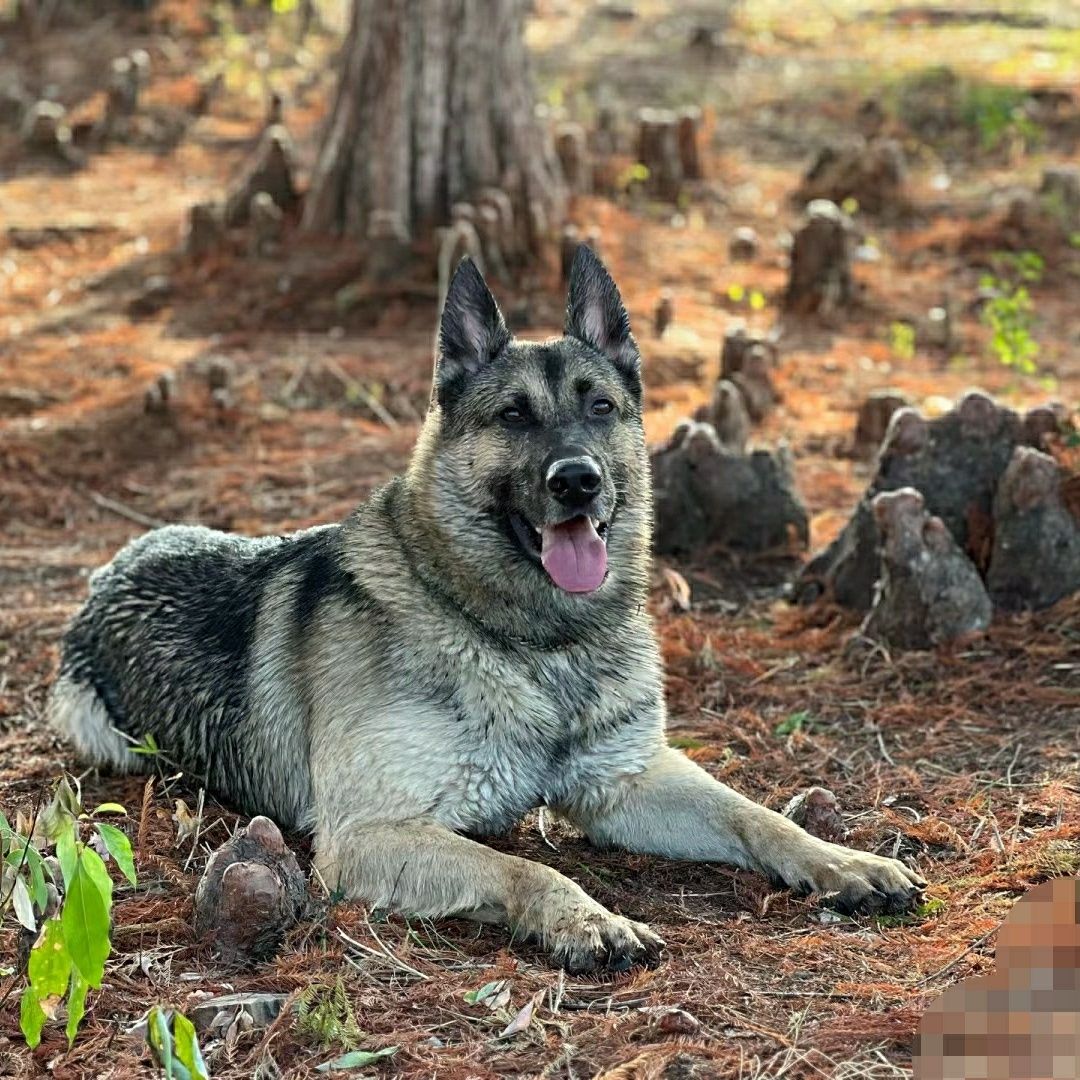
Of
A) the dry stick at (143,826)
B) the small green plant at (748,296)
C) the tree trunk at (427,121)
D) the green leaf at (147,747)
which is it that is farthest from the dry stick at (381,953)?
the small green plant at (748,296)

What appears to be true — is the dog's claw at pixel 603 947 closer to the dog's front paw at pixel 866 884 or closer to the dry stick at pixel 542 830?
the dog's front paw at pixel 866 884

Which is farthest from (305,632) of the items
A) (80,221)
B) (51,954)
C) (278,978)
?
(80,221)

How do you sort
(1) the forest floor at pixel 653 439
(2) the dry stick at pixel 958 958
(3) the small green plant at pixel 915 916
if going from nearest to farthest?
(1) the forest floor at pixel 653 439, (2) the dry stick at pixel 958 958, (3) the small green plant at pixel 915 916

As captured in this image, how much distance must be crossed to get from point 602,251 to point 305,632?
8.13 metres

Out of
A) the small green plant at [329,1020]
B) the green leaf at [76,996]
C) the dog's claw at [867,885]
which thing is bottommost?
the dog's claw at [867,885]

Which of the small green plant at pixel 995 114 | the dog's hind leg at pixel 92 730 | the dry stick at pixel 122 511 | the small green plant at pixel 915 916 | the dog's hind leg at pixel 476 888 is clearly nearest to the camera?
the dog's hind leg at pixel 476 888

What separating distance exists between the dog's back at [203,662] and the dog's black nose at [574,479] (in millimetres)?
912

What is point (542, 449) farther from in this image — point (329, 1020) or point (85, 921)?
point (85, 921)

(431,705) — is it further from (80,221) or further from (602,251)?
(80,221)

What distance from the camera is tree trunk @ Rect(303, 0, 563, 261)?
1223 centimetres

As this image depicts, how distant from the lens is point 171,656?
5.77 m

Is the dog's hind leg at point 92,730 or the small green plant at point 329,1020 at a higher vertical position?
the small green plant at point 329,1020

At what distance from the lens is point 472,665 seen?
16.8 ft

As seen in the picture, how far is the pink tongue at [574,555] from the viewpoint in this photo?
5113 millimetres
